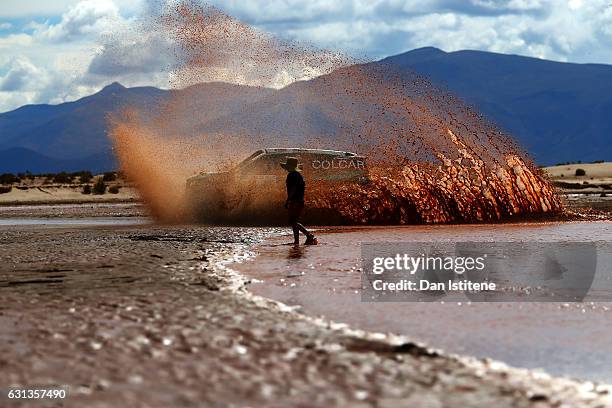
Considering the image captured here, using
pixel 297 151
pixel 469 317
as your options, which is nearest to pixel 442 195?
pixel 297 151

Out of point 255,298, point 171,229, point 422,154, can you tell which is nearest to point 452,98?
point 422,154

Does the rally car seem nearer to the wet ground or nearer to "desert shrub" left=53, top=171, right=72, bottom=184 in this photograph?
the wet ground

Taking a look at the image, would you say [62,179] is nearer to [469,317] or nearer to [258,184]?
[258,184]

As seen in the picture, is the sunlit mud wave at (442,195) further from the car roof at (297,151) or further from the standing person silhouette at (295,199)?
the standing person silhouette at (295,199)

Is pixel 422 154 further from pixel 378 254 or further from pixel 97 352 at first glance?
pixel 97 352

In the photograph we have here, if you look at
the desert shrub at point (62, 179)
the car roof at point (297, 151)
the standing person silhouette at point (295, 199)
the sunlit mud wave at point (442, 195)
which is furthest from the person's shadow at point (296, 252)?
the desert shrub at point (62, 179)

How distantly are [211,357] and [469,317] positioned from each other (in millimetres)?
3097

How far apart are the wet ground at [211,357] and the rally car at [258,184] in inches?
474

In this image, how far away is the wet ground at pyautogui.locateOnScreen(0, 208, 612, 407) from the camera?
5.95m

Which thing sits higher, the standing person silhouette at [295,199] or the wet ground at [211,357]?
the standing person silhouette at [295,199]

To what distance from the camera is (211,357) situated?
23.0 feet

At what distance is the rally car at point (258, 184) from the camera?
2384 centimetres


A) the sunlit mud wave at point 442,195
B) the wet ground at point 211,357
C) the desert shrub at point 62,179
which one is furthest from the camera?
the desert shrub at point 62,179

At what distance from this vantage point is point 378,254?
14922mm
